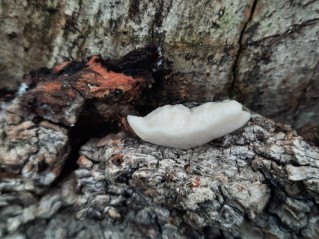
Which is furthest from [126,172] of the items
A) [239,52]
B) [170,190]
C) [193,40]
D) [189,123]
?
[239,52]

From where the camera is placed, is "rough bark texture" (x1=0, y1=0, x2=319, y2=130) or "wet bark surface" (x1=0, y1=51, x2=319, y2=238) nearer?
"wet bark surface" (x1=0, y1=51, x2=319, y2=238)

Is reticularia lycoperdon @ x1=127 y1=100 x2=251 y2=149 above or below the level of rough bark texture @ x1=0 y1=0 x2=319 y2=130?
below

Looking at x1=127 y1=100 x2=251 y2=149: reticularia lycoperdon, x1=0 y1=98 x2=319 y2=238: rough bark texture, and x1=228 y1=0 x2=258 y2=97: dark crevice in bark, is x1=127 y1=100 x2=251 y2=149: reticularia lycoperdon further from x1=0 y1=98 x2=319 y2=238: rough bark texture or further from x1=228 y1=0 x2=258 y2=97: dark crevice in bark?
x1=228 y1=0 x2=258 y2=97: dark crevice in bark

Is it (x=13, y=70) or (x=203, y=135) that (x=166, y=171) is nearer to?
(x=203, y=135)

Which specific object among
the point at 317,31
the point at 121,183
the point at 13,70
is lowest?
the point at 121,183

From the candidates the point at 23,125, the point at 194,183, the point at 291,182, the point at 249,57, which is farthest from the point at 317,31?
the point at 23,125

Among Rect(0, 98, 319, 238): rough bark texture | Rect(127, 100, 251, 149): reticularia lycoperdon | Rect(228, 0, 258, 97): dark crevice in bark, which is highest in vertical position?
Rect(228, 0, 258, 97): dark crevice in bark

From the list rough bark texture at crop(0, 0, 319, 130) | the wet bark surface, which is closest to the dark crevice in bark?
rough bark texture at crop(0, 0, 319, 130)
